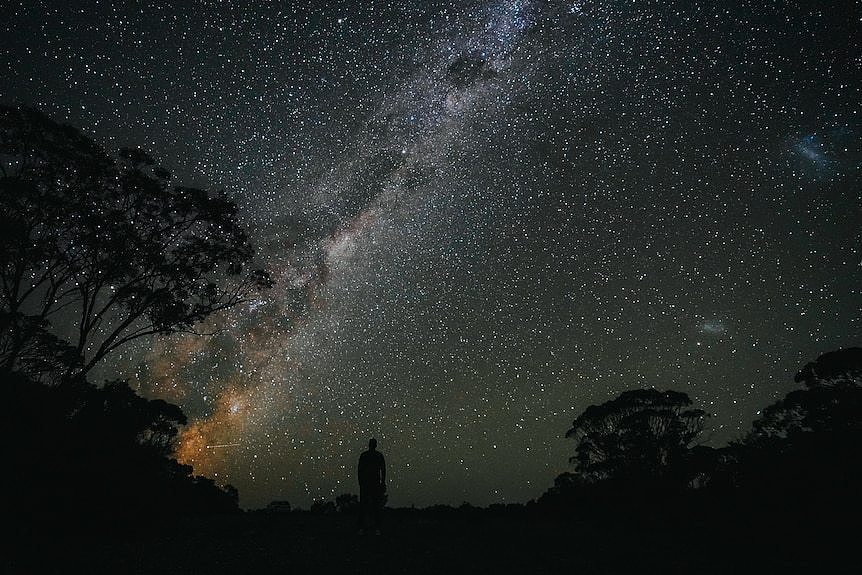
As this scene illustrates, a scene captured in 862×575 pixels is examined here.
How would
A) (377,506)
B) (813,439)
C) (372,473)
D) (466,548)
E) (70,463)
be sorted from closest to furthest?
(466,548), (372,473), (377,506), (70,463), (813,439)

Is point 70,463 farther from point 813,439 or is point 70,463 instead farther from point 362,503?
point 813,439

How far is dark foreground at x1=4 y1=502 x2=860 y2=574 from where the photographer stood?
7.52 m

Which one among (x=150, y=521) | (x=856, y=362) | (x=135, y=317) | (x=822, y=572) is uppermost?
(x=135, y=317)

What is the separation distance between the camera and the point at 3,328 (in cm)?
1412

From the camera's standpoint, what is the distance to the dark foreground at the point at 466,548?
24.7ft

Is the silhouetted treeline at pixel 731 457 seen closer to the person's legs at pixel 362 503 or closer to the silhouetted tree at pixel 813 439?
the silhouetted tree at pixel 813 439

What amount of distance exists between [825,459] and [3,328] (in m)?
24.2

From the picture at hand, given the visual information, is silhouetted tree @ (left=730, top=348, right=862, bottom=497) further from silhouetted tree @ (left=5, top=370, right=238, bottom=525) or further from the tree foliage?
silhouetted tree @ (left=5, top=370, right=238, bottom=525)

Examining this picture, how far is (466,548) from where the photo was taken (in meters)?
9.41

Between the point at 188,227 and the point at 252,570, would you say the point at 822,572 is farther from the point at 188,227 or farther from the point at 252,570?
the point at 188,227

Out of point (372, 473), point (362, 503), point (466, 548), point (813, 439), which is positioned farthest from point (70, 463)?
point (813, 439)

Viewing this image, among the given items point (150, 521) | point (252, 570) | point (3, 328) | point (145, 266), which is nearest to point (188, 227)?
point (145, 266)

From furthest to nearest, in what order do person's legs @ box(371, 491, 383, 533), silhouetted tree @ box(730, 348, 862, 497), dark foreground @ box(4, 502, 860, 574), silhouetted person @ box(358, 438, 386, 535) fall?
silhouetted tree @ box(730, 348, 862, 497)
person's legs @ box(371, 491, 383, 533)
silhouetted person @ box(358, 438, 386, 535)
dark foreground @ box(4, 502, 860, 574)

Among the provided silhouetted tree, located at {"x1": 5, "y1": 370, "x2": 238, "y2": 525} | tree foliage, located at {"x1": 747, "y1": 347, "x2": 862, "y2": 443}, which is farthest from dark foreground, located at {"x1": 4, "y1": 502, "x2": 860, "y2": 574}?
tree foliage, located at {"x1": 747, "y1": 347, "x2": 862, "y2": 443}
